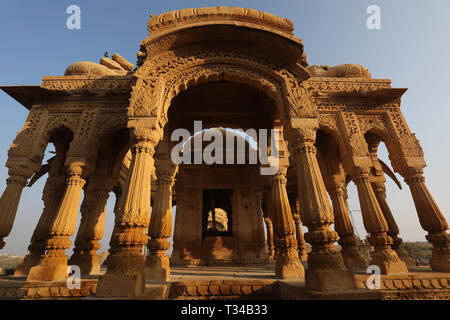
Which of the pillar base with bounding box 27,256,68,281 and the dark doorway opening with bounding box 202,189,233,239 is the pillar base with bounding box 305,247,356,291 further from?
the dark doorway opening with bounding box 202,189,233,239

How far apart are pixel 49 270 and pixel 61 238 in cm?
85

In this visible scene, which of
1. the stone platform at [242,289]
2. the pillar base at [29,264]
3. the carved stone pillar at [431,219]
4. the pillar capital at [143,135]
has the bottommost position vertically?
the stone platform at [242,289]

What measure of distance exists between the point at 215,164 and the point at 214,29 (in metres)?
9.47

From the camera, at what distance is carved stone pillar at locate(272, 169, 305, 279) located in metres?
6.73

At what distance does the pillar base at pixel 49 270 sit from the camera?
5945 mm

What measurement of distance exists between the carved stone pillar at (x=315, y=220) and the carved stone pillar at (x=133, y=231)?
364cm

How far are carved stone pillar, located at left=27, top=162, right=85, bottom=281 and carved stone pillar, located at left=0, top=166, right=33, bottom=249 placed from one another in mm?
1115

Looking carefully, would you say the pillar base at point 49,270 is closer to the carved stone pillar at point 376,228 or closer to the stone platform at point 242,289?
the stone platform at point 242,289

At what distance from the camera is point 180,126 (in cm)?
1020

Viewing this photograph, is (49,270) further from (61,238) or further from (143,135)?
(143,135)

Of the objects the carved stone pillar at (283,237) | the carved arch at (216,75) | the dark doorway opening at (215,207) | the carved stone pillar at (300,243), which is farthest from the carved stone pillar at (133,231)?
the carved stone pillar at (300,243)

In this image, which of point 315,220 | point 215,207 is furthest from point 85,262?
point 215,207

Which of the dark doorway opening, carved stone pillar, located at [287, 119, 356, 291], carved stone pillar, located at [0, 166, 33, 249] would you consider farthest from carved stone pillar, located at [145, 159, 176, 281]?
the dark doorway opening
